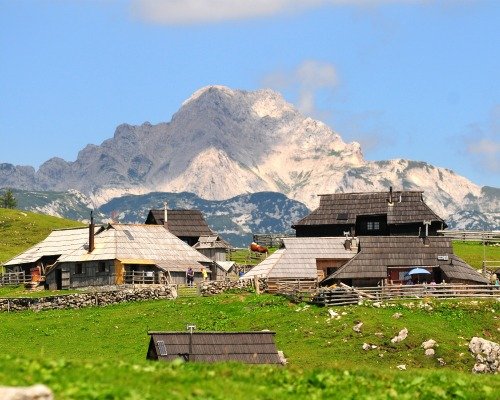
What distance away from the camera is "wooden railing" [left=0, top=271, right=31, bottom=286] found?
318ft

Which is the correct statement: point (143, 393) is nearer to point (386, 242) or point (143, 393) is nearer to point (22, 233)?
point (386, 242)

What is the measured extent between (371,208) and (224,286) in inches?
1132

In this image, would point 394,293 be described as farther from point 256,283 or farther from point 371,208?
point 371,208

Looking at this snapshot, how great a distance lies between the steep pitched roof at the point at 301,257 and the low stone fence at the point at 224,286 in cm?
202

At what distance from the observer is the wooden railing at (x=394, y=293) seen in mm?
70125

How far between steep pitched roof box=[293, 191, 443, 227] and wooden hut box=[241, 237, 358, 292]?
46.6 feet

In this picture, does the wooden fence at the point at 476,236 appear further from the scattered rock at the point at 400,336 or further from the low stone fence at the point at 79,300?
the scattered rock at the point at 400,336

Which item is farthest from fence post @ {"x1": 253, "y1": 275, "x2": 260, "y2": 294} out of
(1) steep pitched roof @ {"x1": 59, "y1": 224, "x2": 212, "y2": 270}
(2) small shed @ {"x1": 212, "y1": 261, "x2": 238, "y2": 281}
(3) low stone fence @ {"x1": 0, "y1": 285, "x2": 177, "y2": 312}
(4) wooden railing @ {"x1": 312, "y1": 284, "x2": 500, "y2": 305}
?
(2) small shed @ {"x1": 212, "y1": 261, "x2": 238, "y2": 281}

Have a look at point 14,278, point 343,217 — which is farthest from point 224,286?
point 343,217

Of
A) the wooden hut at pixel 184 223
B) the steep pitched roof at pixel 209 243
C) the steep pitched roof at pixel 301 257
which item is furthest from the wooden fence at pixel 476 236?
the steep pitched roof at pixel 301 257

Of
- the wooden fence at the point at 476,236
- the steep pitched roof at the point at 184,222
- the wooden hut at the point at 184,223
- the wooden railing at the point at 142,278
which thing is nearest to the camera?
the wooden railing at the point at 142,278

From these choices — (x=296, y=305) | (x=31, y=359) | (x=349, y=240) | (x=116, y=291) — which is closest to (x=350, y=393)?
(x=31, y=359)

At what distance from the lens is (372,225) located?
10594 centimetres

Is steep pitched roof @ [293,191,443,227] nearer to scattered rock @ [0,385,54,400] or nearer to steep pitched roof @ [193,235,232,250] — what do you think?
steep pitched roof @ [193,235,232,250]
